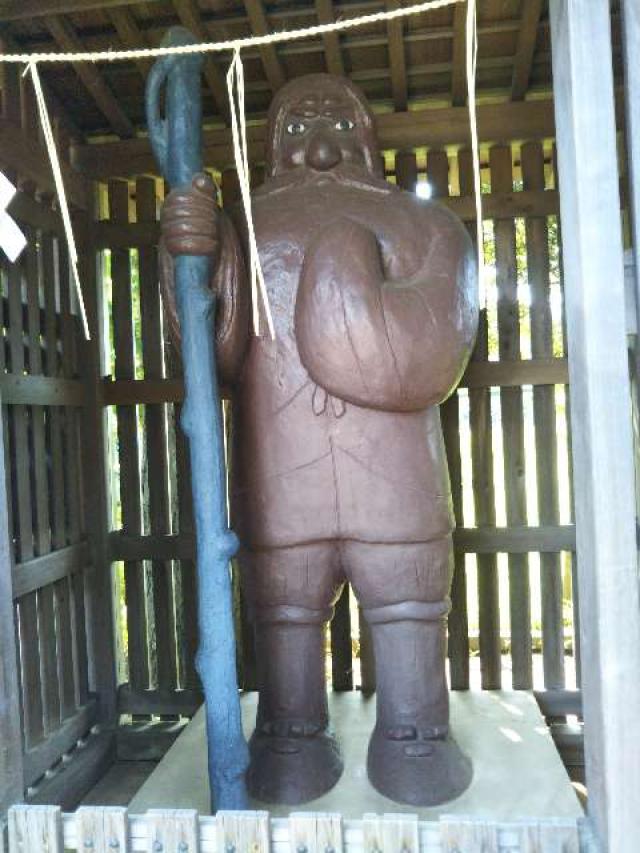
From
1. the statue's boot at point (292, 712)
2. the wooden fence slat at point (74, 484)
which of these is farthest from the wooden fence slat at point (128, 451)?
the statue's boot at point (292, 712)

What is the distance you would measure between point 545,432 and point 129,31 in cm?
227

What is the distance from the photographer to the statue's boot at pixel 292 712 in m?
2.37

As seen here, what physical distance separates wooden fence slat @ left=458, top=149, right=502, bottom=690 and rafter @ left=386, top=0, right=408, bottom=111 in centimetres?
36

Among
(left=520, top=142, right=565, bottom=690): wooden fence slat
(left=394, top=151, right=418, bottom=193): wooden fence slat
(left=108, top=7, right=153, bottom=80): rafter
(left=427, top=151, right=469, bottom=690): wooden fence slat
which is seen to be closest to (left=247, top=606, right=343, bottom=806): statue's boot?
(left=427, top=151, right=469, bottom=690): wooden fence slat

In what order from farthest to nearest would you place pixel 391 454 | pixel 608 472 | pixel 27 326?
pixel 27 326
pixel 391 454
pixel 608 472

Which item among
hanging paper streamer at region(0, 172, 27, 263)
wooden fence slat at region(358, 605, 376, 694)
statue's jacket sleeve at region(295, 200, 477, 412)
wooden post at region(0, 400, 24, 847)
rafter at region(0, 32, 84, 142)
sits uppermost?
rafter at region(0, 32, 84, 142)

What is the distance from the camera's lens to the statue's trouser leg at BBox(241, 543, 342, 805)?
7.81 feet

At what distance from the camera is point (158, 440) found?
11.7 ft

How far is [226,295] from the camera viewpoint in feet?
7.76

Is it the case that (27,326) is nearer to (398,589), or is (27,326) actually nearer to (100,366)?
(100,366)

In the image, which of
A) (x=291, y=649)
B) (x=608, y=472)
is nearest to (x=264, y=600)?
(x=291, y=649)

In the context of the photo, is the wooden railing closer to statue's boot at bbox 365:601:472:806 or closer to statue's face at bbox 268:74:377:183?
statue's boot at bbox 365:601:472:806

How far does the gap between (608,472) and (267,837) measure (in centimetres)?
102

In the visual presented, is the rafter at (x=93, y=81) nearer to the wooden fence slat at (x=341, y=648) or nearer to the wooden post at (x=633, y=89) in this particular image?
the wooden post at (x=633, y=89)
